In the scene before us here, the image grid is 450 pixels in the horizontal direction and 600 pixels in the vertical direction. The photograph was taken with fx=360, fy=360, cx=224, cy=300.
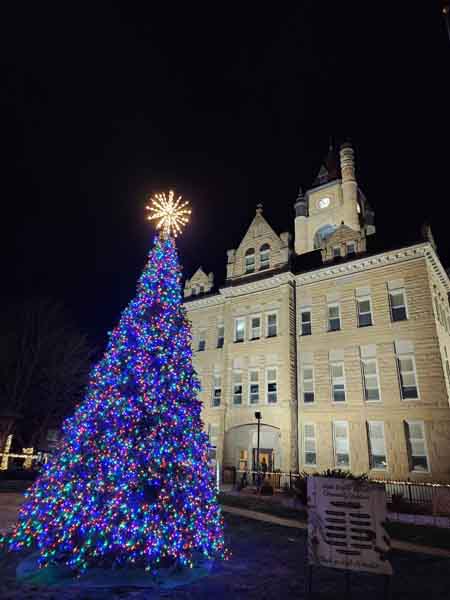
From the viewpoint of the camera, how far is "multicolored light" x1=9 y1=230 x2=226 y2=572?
650cm

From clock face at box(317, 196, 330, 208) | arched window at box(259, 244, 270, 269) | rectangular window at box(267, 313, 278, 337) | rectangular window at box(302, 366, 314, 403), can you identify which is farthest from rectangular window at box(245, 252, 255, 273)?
clock face at box(317, 196, 330, 208)

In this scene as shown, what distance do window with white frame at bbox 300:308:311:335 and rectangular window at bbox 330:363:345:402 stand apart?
2934mm

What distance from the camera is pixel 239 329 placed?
26688 millimetres

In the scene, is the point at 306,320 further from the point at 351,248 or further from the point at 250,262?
the point at 250,262

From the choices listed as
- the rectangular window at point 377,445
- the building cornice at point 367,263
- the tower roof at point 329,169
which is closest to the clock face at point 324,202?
the tower roof at point 329,169

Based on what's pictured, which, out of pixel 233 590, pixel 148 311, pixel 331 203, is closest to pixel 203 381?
pixel 148 311

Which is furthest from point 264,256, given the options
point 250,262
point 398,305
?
point 398,305

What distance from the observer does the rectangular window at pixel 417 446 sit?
59.6 feet

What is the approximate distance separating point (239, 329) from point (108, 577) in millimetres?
20808

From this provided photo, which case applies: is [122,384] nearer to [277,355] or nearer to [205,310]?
[277,355]

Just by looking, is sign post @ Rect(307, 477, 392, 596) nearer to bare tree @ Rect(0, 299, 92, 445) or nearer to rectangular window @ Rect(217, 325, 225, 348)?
rectangular window @ Rect(217, 325, 225, 348)

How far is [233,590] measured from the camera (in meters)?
5.94

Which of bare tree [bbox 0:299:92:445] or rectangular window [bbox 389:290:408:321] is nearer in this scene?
rectangular window [bbox 389:290:408:321]

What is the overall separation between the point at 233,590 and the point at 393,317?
61.2 ft
